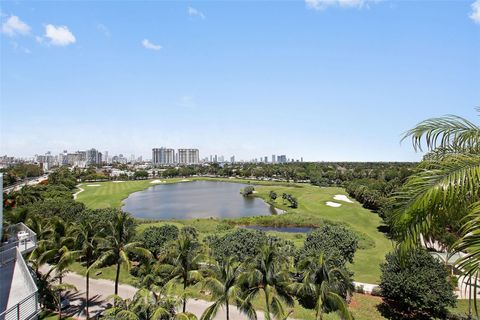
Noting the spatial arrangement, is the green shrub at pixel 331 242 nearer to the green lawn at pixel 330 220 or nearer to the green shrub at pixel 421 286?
the green lawn at pixel 330 220

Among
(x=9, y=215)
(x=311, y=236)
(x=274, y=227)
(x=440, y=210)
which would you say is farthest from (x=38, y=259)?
(x=274, y=227)

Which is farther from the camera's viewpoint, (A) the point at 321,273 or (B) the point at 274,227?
(B) the point at 274,227

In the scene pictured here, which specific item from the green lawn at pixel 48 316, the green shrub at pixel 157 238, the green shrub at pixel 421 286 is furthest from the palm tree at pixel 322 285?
the green lawn at pixel 48 316

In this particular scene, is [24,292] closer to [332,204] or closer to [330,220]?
[330,220]

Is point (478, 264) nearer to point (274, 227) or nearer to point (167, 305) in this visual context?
point (167, 305)

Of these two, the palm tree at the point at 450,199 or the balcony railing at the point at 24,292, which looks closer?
the palm tree at the point at 450,199

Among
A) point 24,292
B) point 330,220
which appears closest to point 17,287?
point 24,292

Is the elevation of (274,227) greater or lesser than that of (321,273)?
lesser
